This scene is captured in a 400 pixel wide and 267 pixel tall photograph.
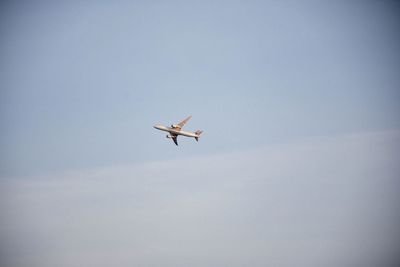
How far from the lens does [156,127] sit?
195125 mm

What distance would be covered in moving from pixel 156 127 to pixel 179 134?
368 inches

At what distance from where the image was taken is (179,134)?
648 feet
